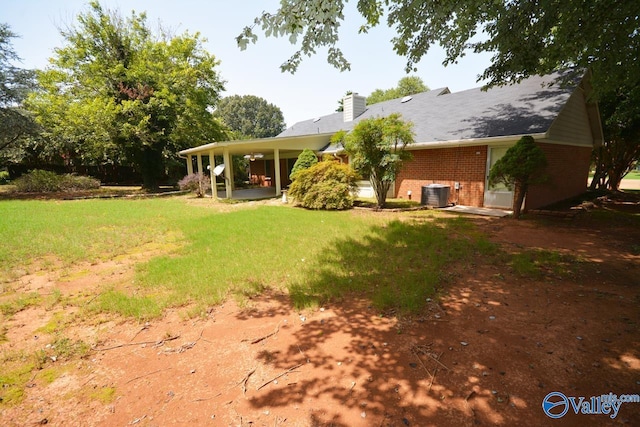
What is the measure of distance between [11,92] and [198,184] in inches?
522

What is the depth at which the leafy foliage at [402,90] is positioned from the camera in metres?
47.7

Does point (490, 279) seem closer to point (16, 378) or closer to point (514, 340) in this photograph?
point (514, 340)

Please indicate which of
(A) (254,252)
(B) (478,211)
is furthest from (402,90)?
(A) (254,252)

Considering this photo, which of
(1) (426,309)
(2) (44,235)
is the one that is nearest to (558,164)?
(1) (426,309)

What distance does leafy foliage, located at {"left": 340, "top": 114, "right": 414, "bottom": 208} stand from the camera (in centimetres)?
1088

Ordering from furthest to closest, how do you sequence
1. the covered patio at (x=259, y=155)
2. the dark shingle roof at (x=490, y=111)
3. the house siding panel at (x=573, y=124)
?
1. the covered patio at (x=259, y=155)
2. the house siding panel at (x=573, y=124)
3. the dark shingle roof at (x=490, y=111)

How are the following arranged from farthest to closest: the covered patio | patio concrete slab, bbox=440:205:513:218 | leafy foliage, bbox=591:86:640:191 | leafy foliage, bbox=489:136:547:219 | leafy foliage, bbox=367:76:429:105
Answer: leafy foliage, bbox=367:76:429:105, the covered patio, leafy foliage, bbox=591:86:640:191, patio concrete slab, bbox=440:205:513:218, leafy foliage, bbox=489:136:547:219

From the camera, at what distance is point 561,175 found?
12.5 meters

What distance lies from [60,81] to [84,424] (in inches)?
1058

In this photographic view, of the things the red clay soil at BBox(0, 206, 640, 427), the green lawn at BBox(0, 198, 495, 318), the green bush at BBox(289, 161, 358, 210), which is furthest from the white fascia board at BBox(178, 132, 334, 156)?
the red clay soil at BBox(0, 206, 640, 427)

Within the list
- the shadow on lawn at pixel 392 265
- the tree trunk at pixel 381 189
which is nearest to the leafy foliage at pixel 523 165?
the shadow on lawn at pixel 392 265

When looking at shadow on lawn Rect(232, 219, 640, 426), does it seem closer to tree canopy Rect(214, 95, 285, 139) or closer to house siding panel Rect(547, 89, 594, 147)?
house siding panel Rect(547, 89, 594, 147)

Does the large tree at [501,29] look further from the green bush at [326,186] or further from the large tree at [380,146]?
the green bush at [326,186]

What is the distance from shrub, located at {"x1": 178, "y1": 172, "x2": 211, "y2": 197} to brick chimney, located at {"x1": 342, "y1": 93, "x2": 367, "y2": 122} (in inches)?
420
